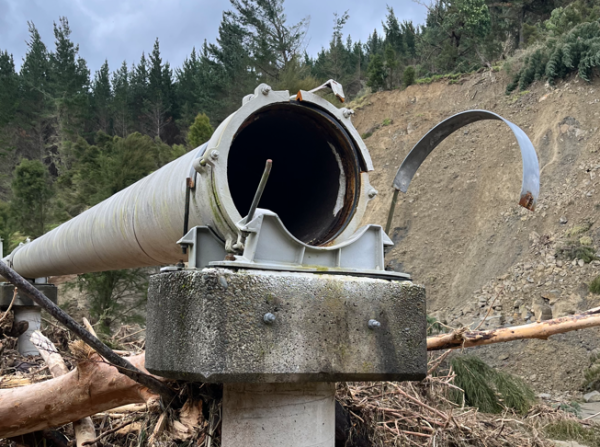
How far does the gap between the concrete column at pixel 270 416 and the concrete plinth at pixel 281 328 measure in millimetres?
229

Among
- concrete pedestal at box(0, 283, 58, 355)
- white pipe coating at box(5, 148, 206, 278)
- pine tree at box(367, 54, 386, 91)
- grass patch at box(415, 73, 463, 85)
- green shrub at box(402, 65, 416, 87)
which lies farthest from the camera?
pine tree at box(367, 54, 386, 91)

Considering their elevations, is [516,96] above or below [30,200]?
above

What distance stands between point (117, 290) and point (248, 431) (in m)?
14.0

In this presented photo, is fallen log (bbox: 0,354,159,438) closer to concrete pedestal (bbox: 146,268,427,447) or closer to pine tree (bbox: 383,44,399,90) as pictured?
concrete pedestal (bbox: 146,268,427,447)

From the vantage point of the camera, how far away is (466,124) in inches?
105

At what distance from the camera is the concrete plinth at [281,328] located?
1.93 meters

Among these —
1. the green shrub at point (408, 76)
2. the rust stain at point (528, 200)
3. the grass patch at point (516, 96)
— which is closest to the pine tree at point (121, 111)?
the green shrub at point (408, 76)

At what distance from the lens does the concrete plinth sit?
6.35 ft

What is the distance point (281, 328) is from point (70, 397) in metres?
1.62

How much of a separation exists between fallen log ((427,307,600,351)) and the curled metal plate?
1.01 meters

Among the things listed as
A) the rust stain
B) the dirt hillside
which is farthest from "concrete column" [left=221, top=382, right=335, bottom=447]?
the dirt hillside

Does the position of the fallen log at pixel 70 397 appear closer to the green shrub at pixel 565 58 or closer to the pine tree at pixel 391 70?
the green shrub at pixel 565 58

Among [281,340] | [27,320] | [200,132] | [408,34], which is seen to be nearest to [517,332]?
[281,340]

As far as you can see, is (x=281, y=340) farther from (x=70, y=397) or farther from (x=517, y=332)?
(x=517, y=332)
